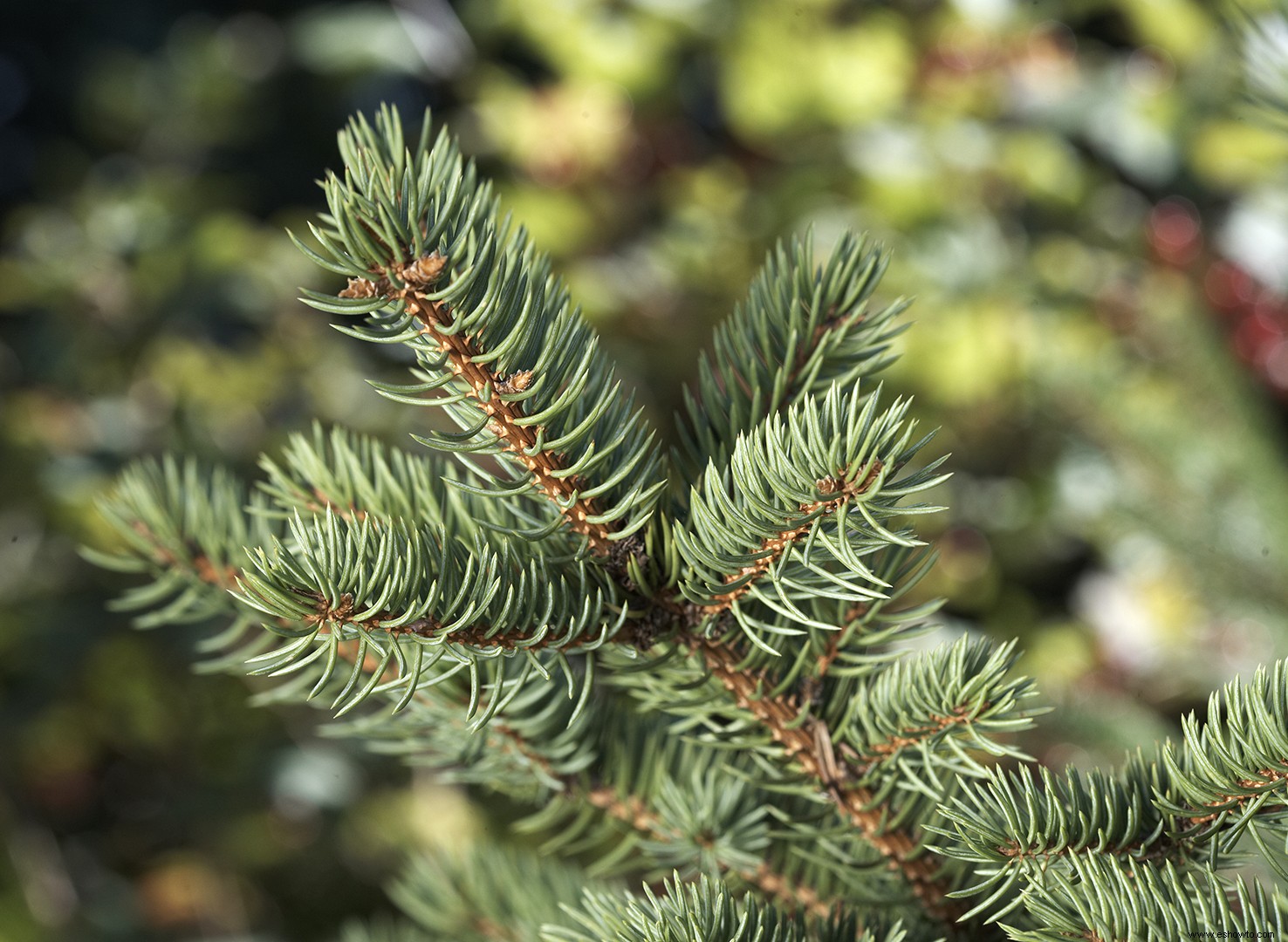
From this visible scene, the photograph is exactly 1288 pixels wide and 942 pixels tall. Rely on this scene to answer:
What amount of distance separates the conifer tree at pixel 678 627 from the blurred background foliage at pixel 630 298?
453 millimetres

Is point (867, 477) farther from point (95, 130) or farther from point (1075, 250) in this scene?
point (95, 130)

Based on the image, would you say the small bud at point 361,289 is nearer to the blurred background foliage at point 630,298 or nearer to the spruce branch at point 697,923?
the spruce branch at point 697,923

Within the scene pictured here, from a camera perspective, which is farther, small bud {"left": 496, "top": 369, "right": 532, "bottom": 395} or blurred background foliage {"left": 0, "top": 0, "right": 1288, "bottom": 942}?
blurred background foliage {"left": 0, "top": 0, "right": 1288, "bottom": 942}

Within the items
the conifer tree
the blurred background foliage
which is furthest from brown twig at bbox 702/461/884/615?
the blurred background foliage

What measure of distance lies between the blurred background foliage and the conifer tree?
45cm

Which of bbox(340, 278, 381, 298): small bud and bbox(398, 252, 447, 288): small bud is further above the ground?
bbox(398, 252, 447, 288): small bud

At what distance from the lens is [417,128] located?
3.49ft

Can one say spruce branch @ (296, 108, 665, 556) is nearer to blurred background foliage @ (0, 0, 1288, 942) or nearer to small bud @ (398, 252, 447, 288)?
small bud @ (398, 252, 447, 288)

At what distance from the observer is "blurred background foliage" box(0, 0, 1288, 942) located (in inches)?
30.6

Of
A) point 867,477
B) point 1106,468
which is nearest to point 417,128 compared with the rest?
point 1106,468

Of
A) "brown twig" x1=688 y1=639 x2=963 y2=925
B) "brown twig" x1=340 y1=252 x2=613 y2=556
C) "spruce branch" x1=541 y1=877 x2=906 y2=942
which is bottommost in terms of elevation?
"spruce branch" x1=541 y1=877 x2=906 y2=942

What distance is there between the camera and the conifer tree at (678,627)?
0.61 ft

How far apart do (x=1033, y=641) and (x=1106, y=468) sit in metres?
0.18

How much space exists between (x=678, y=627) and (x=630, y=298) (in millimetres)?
729
